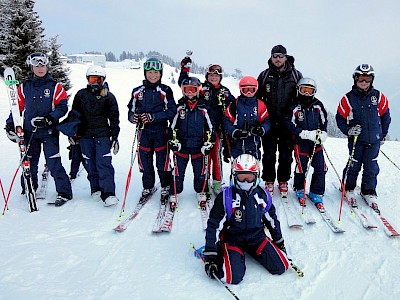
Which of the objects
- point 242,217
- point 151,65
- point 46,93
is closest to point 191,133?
point 151,65

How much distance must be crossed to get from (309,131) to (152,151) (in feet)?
8.89

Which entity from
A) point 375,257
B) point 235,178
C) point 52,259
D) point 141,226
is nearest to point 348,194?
point 375,257

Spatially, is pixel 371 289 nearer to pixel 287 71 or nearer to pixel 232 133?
pixel 232 133

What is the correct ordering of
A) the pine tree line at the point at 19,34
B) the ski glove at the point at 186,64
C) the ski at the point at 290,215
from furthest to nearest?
the pine tree line at the point at 19,34, the ski glove at the point at 186,64, the ski at the point at 290,215

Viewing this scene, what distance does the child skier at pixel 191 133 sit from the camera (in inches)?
215

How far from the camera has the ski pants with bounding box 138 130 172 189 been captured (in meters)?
5.79

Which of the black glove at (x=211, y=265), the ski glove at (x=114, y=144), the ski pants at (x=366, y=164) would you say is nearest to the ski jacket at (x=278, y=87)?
the ski pants at (x=366, y=164)

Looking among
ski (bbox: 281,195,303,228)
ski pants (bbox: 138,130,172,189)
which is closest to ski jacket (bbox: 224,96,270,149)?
ski pants (bbox: 138,130,172,189)

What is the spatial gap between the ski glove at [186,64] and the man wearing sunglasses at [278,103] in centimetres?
144

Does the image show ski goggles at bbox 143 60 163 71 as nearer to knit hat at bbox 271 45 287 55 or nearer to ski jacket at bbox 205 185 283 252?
knit hat at bbox 271 45 287 55

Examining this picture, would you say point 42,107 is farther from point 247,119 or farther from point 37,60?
point 247,119

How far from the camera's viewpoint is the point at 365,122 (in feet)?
18.0

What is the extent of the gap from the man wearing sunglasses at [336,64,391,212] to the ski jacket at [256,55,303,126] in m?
0.88

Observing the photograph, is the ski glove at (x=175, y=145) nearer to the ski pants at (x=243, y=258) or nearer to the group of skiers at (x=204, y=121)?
the group of skiers at (x=204, y=121)
